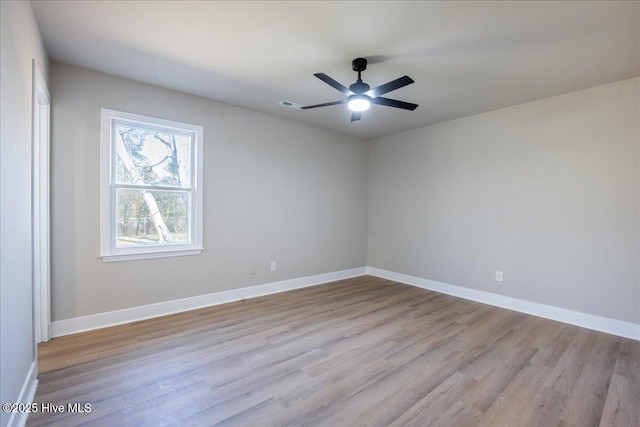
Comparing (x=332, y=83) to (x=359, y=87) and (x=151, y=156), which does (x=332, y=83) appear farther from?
(x=151, y=156)

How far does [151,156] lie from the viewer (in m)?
3.48

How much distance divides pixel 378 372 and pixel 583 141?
343cm

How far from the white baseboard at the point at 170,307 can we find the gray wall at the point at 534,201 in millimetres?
2015

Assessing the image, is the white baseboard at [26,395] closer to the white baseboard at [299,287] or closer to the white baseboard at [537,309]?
the white baseboard at [299,287]

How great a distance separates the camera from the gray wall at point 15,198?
150 cm

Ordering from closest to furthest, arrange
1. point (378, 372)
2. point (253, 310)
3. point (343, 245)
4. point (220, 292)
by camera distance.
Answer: point (378, 372)
point (253, 310)
point (220, 292)
point (343, 245)

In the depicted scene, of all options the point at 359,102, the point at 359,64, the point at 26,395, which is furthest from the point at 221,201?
the point at 26,395

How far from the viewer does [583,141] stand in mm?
3393

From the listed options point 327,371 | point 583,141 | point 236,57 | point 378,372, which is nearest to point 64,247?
point 236,57

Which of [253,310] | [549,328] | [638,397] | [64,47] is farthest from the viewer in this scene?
[253,310]

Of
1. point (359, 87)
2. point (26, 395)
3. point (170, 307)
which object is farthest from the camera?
point (170, 307)

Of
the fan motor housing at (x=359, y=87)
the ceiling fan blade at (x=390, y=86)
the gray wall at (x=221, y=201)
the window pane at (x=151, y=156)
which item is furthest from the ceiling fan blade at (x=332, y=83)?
the window pane at (x=151, y=156)

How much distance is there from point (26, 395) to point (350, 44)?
133 inches

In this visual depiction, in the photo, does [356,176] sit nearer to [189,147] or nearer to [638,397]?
[189,147]
